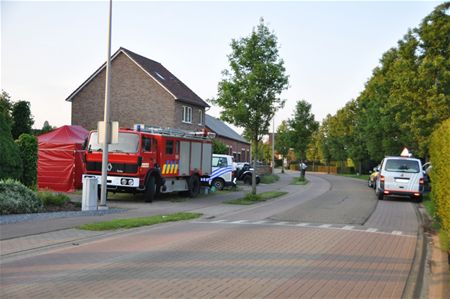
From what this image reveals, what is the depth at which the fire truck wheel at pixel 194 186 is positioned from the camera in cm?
2339

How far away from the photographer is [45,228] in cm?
1202

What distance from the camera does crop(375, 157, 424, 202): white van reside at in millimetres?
24234

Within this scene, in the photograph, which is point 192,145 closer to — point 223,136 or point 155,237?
point 155,237

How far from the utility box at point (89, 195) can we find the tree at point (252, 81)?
8.45m

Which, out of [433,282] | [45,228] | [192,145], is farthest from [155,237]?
[192,145]

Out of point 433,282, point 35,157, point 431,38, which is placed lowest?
point 433,282

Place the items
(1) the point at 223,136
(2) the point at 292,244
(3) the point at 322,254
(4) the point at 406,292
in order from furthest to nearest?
(1) the point at 223,136
(2) the point at 292,244
(3) the point at 322,254
(4) the point at 406,292

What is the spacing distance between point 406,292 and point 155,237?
577cm

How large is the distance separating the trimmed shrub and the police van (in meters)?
15.7

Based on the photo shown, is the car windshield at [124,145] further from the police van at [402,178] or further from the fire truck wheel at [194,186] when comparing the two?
the police van at [402,178]

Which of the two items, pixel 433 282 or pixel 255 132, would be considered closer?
pixel 433 282

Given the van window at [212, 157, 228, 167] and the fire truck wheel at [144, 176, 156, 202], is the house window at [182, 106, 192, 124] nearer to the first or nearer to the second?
the van window at [212, 157, 228, 167]

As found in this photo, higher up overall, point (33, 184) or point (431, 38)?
point (431, 38)

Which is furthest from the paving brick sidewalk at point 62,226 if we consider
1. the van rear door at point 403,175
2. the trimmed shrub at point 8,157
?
the van rear door at point 403,175
